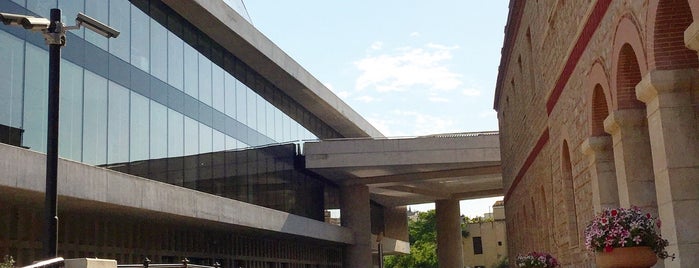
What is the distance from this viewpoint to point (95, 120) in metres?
22.5

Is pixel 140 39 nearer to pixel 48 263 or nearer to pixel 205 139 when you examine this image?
pixel 205 139

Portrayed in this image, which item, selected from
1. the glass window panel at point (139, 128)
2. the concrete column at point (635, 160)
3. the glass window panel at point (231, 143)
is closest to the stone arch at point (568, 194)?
the concrete column at point (635, 160)

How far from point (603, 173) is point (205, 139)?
20269mm

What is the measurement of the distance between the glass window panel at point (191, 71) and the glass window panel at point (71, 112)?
758 cm

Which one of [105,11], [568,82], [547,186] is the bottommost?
[547,186]

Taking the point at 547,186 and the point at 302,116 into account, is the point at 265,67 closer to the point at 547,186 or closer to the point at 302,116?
the point at 302,116

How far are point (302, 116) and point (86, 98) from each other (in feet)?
69.5

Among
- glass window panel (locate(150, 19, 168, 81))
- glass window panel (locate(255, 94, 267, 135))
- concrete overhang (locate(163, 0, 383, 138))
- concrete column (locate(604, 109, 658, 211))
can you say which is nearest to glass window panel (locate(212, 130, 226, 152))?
concrete overhang (locate(163, 0, 383, 138))

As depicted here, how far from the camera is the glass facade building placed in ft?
64.5

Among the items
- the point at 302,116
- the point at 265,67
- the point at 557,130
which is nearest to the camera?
the point at 557,130

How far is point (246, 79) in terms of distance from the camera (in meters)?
35.3

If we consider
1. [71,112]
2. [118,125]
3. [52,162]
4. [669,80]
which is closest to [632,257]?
[669,80]

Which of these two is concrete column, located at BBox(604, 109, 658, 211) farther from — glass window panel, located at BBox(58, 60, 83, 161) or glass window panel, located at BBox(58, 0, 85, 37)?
glass window panel, located at BBox(58, 0, 85, 37)

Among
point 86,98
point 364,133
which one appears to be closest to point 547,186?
point 86,98
